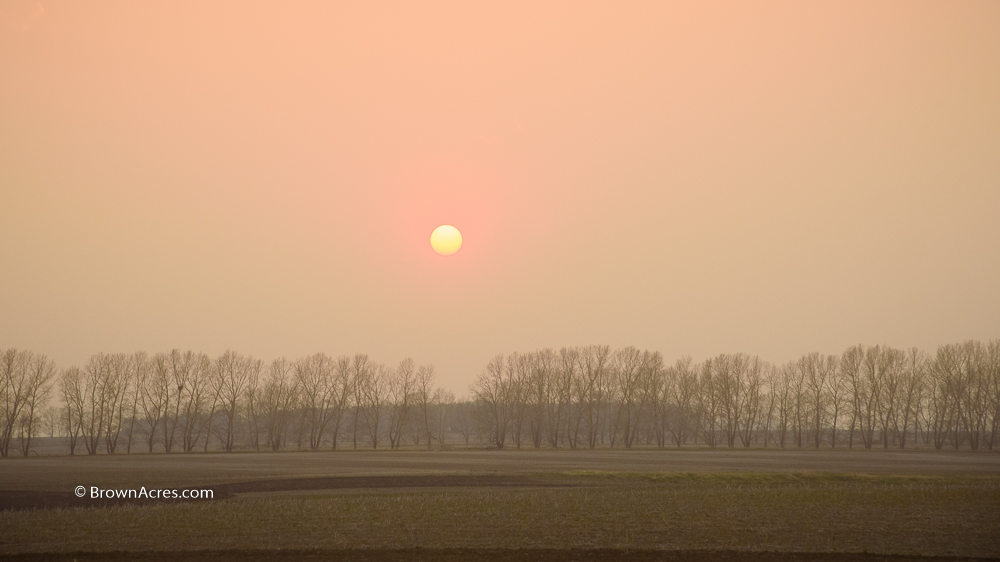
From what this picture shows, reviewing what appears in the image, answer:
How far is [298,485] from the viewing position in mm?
41250

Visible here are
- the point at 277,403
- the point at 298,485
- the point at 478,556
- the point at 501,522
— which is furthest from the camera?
the point at 277,403

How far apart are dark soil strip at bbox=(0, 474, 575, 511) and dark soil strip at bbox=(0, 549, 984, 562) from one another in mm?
12500

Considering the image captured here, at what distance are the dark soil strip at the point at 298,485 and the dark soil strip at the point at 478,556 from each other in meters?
12.5

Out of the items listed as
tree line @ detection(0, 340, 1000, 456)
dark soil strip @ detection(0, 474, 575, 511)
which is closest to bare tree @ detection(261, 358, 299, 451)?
tree line @ detection(0, 340, 1000, 456)

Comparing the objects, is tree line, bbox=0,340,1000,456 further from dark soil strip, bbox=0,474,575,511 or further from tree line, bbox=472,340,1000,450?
dark soil strip, bbox=0,474,575,511

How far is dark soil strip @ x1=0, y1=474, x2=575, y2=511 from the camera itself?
32250 mm

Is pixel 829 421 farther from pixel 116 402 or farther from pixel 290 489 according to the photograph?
pixel 116 402

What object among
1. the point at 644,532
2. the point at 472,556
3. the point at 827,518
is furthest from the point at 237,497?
the point at 827,518

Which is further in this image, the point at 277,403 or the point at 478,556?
the point at 277,403

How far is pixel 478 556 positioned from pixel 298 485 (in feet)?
79.0

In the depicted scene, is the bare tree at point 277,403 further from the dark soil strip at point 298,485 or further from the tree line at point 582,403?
the dark soil strip at point 298,485

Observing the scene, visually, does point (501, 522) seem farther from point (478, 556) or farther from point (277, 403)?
point (277, 403)

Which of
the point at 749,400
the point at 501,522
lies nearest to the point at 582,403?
the point at 749,400

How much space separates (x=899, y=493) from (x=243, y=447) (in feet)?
384
